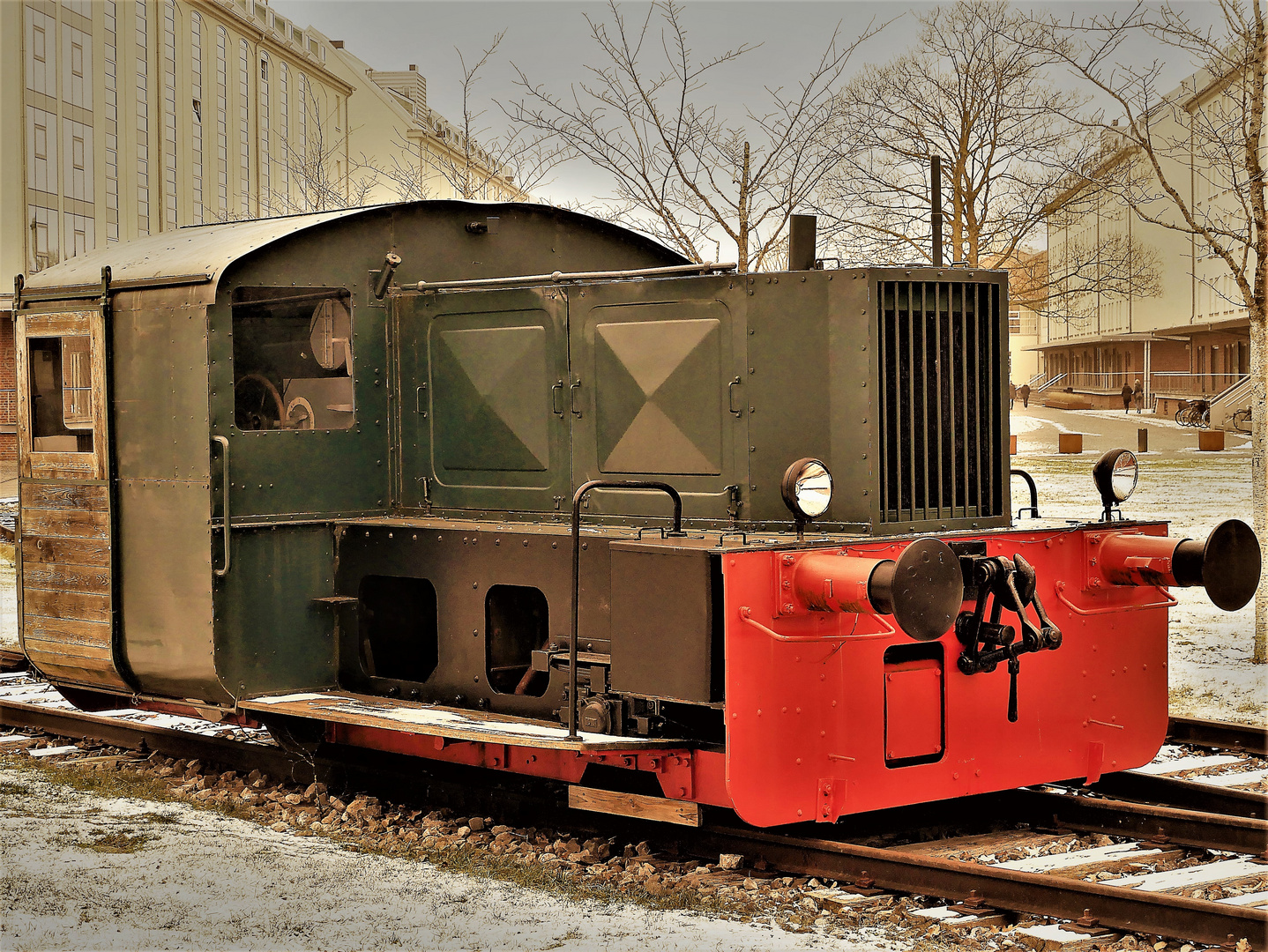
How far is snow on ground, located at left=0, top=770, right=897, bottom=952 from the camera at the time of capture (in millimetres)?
4402

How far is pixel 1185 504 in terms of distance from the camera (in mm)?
17812

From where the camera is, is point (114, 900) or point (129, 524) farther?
point (129, 524)

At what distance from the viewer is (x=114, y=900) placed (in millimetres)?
4895

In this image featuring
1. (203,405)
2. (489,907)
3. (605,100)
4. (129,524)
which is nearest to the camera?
(489,907)

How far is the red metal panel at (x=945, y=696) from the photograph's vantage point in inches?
193

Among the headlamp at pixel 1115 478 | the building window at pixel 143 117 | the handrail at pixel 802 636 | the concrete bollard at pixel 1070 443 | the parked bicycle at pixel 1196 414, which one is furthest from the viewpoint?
the parked bicycle at pixel 1196 414

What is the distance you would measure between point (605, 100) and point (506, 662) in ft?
23.0

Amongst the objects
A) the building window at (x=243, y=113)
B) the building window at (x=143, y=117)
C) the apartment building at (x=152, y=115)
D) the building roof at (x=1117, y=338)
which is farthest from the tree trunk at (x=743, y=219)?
the building roof at (x=1117, y=338)

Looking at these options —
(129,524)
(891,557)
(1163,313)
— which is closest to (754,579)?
(891,557)

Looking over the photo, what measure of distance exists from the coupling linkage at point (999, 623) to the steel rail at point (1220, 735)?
206 cm

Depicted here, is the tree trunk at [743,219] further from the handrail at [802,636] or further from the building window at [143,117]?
the building window at [143,117]

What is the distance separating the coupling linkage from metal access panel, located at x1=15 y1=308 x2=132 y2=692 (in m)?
4.15

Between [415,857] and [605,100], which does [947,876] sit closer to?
[415,857]

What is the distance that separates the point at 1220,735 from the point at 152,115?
23208 millimetres
